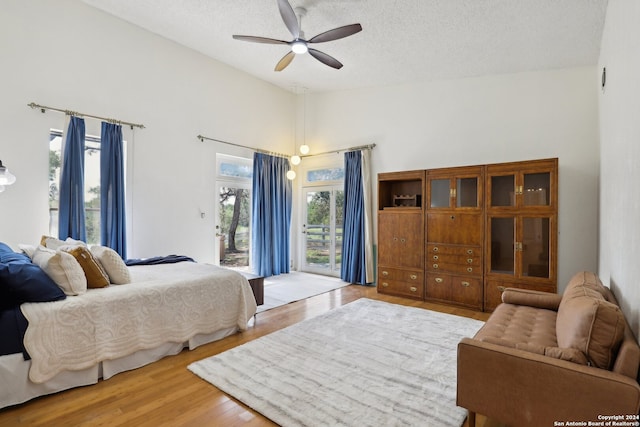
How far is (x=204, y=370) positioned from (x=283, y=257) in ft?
12.5

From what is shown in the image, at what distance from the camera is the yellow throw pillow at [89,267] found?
8.53 ft

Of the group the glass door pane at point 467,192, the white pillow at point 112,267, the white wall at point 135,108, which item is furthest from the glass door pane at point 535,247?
the white wall at point 135,108

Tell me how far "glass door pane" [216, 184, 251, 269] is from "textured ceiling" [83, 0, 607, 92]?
7.27ft

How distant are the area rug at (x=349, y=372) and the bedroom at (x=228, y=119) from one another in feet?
4.41

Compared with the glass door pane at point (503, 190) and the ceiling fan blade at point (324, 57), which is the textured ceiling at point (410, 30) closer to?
the ceiling fan blade at point (324, 57)

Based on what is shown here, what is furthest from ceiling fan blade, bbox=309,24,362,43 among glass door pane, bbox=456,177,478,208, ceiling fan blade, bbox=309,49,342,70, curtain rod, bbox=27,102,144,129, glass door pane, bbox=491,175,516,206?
curtain rod, bbox=27,102,144,129

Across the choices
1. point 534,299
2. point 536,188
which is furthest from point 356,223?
point 534,299

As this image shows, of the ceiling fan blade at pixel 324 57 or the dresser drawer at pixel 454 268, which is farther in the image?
the dresser drawer at pixel 454 268

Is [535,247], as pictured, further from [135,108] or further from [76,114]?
[76,114]

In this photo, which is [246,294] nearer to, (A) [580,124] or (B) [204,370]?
(B) [204,370]

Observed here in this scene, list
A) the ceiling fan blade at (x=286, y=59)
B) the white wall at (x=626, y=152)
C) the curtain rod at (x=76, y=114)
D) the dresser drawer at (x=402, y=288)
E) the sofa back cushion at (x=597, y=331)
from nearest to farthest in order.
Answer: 1. the sofa back cushion at (x=597, y=331)
2. the white wall at (x=626, y=152)
3. the curtain rod at (x=76, y=114)
4. the ceiling fan blade at (x=286, y=59)
5. the dresser drawer at (x=402, y=288)

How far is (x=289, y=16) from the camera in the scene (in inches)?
119

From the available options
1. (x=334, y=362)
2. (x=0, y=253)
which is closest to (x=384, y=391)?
(x=334, y=362)

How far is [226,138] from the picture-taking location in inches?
214
